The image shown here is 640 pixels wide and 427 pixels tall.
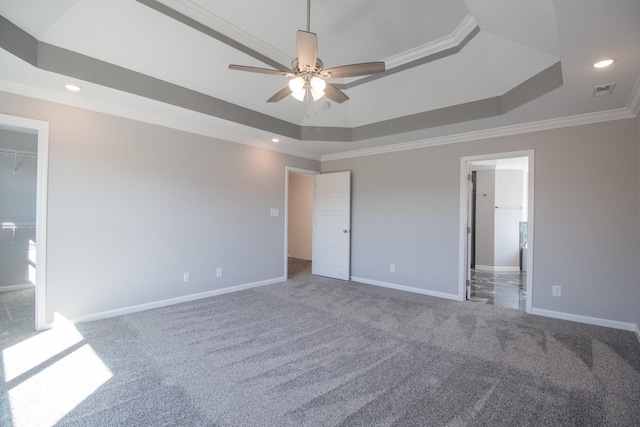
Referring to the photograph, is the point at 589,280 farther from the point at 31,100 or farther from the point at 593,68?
the point at 31,100

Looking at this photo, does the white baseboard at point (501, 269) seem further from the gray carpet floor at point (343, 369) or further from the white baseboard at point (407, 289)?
the gray carpet floor at point (343, 369)

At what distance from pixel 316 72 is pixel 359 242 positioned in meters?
3.59

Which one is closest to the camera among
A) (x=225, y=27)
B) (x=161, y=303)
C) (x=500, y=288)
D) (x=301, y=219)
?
(x=225, y=27)

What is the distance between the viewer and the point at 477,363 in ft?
7.88

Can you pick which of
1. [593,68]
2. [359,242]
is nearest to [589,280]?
[593,68]

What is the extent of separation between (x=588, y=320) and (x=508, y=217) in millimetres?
3697

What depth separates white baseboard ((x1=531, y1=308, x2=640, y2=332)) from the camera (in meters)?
3.12

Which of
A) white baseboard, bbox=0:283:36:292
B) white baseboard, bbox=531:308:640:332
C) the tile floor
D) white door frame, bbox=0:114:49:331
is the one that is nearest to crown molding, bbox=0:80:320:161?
white door frame, bbox=0:114:49:331

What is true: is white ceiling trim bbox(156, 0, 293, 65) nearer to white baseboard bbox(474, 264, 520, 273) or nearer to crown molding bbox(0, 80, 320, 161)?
crown molding bbox(0, 80, 320, 161)

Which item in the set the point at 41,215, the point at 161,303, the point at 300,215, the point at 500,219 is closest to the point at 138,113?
the point at 41,215

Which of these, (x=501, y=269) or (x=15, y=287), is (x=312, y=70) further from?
(x=501, y=269)

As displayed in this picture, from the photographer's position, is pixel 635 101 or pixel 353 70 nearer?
pixel 353 70

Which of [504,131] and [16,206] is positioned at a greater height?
[504,131]

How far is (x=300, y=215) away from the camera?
25.6 feet
